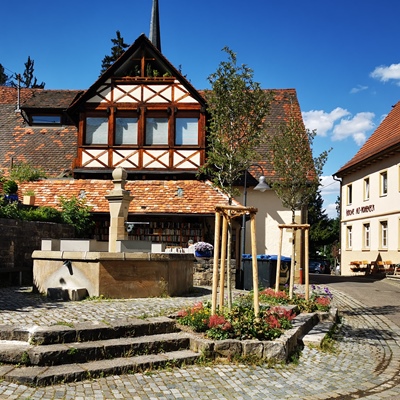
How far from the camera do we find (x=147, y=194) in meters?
20.3

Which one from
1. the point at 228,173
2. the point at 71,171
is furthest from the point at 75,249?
the point at 71,171

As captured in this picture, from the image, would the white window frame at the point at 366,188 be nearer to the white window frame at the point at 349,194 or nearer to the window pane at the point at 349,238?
the white window frame at the point at 349,194

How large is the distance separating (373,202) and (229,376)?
26.5 metres

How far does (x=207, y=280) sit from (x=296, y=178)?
4674 mm

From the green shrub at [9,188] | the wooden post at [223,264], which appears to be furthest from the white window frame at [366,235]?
the wooden post at [223,264]

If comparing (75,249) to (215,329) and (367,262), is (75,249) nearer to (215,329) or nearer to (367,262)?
(215,329)

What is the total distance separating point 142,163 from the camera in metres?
21.4

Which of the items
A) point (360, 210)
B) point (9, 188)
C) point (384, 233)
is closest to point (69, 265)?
point (9, 188)

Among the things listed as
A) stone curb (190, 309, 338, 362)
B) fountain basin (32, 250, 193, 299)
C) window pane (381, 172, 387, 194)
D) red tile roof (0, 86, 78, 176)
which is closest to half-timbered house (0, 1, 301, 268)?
red tile roof (0, 86, 78, 176)

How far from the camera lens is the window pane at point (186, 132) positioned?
2138cm

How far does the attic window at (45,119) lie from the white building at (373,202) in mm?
16922

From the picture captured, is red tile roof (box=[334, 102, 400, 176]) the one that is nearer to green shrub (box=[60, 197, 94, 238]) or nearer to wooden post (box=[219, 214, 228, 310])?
green shrub (box=[60, 197, 94, 238])

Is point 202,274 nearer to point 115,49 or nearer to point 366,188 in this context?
point 366,188

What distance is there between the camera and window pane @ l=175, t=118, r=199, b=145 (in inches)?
842
